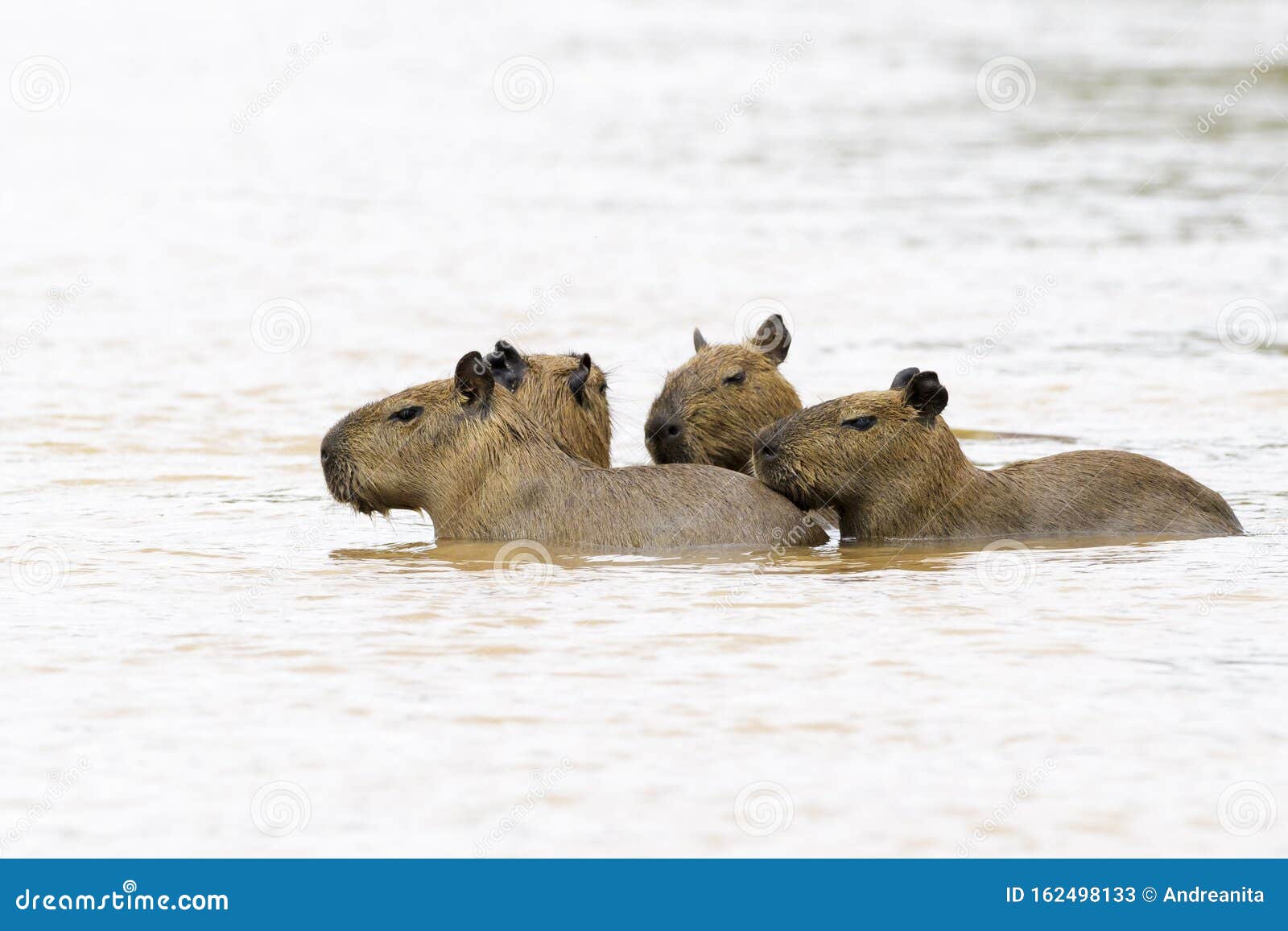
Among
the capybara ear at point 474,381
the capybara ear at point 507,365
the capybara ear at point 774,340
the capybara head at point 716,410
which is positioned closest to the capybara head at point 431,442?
the capybara ear at point 474,381

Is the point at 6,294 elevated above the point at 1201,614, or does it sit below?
above

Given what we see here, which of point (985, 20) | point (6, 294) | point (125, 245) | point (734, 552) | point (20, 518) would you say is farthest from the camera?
point (985, 20)

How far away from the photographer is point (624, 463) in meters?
12.5

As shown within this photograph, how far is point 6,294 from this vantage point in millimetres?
17984

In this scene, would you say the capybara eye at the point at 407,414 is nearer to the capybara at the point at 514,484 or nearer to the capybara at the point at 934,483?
the capybara at the point at 514,484

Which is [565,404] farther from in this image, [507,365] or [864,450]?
[864,450]

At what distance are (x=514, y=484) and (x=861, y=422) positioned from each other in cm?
163

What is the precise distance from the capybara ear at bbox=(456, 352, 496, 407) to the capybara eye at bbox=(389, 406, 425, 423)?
213mm

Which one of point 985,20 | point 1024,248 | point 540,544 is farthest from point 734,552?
point 985,20

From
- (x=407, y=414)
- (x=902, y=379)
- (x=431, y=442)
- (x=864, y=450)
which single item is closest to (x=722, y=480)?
(x=864, y=450)

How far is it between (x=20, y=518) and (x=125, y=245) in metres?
11.4

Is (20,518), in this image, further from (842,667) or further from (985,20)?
(985,20)

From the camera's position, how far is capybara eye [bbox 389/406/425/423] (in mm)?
9047

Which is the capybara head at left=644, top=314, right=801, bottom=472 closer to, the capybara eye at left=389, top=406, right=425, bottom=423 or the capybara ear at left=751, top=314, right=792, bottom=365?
the capybara ear at left=751, top=314, right=792, bottom=365
